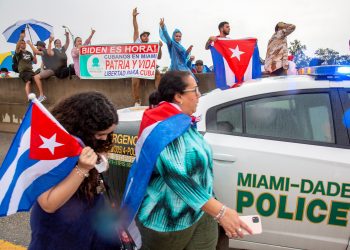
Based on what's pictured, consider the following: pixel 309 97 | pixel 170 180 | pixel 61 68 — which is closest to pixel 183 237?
pixel 170 180

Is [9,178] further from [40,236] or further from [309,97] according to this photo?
[309,97]

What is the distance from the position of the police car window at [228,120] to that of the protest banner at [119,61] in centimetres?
485

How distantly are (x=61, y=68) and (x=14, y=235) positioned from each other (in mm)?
5562

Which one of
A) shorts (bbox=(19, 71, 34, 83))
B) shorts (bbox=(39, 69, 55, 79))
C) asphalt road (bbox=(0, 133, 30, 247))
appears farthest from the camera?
shorts (bbox=(19, 71, 34, 83))

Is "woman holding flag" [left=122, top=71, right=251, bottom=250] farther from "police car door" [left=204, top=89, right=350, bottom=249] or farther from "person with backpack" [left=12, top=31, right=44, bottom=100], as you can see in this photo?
"person with backpack" [left=12, top=31, right=44, bottom=100]

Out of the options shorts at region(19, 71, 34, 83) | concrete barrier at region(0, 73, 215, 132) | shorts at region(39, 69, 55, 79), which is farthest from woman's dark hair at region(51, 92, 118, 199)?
shorts at region(19, 71, 34, 83)

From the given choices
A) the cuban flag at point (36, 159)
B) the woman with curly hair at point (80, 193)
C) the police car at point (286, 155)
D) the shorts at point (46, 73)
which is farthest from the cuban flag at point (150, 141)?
the shorts at point (46, 73)

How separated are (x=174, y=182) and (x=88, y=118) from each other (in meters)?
0.51

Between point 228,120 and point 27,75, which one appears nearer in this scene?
point 228,120

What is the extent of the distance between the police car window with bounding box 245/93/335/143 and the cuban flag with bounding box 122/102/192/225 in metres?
0.89

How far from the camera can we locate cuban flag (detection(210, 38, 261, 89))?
3.55 m

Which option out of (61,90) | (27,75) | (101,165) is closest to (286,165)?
(101,165)

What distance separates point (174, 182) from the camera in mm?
1636

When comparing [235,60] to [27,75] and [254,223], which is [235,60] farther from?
[27,75]
